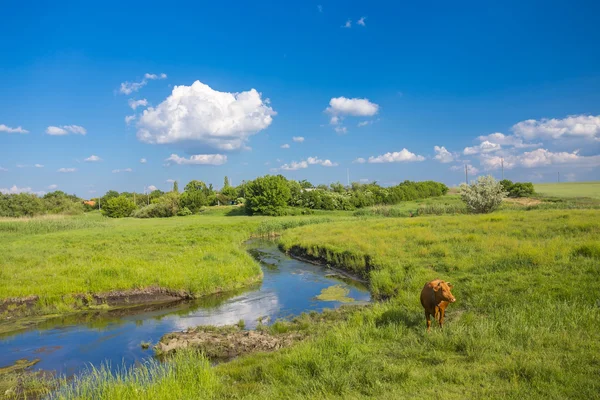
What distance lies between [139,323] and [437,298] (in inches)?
475

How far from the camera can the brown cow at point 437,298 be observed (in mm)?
8659

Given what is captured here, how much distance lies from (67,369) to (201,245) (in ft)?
60.6

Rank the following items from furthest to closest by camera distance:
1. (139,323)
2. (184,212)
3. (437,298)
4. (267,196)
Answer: (184,212) → (267,196) → (139,323) → (437,298)

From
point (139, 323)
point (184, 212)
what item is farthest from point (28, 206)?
point (139, 323)

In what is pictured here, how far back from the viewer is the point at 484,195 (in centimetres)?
4694

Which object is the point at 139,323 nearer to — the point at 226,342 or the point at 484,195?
the point at 226,342

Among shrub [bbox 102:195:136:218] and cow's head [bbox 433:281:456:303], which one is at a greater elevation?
shrub [bbox 102:195:136:218]

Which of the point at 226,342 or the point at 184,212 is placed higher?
the point at 184,212

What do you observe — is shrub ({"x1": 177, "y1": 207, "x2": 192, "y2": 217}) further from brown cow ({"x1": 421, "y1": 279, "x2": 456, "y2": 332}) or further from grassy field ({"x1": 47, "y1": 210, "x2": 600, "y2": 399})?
brown cow ({"x1": 421, "y1": 279, "x2": 456, "y2": 332})

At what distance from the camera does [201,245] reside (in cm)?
2917

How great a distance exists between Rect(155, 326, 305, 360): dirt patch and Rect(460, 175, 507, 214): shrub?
42.0 m

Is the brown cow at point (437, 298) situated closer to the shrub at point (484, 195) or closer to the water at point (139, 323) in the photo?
the water at point (139, 323)

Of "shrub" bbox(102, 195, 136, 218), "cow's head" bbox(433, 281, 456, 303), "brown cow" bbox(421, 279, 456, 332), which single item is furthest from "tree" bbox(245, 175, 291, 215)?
"cow's head" bbox(433, 281, 456, 303)

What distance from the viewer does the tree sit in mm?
Answer: 75137
